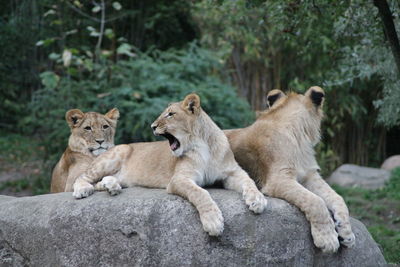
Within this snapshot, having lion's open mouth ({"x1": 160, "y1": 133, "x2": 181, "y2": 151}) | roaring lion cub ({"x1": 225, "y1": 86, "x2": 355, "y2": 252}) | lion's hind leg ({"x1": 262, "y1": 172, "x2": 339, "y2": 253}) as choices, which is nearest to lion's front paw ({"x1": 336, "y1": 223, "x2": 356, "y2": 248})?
roaring lion cub ({"x1": 225, "y1": 86, "x2": 355, "y2": 252})

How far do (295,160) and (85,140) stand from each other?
7.82 ft

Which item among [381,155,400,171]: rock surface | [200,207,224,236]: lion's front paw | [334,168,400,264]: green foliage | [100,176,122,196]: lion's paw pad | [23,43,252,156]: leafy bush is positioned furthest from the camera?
[381,155,400,171]: rock surface

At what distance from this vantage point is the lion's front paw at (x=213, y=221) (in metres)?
4.38

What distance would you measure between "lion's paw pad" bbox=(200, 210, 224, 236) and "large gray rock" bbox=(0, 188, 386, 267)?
11cm

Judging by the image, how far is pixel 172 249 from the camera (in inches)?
179

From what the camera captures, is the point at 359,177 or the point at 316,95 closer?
the point at 316,95

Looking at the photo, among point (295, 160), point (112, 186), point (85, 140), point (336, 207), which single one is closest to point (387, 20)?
point (295, 160)

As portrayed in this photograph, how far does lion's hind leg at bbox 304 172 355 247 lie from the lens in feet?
15.4

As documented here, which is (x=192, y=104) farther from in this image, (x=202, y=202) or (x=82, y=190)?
(x=82, y=190)

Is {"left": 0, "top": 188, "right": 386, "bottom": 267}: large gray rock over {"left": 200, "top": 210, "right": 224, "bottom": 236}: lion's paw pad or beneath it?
beneath

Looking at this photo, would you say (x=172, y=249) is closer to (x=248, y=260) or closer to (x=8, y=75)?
(x=248, y=260)

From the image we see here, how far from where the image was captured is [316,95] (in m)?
5.37

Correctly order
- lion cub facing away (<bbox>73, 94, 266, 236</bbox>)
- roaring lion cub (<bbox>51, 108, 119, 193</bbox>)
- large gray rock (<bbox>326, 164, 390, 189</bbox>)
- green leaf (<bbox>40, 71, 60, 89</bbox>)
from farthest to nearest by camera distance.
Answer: large gray rock (<bbox>326, 164, 390, 189</bbox>), green leaf (<bbox>40, 71, 60, 89</bbox>), roaring lion cub (<bbox>51, 108, 119, 193</bbox>), lion cub facing away (<bbox>73, 94, 266, 236</bbox>)

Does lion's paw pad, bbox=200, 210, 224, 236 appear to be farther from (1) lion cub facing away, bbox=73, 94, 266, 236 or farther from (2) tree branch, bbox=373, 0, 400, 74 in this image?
(2) tree branch, bbox=373, 0, 400, 74
